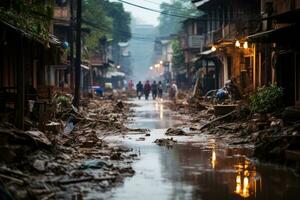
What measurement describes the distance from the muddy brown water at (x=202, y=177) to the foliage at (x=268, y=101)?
212 inches

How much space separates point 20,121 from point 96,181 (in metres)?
5.35

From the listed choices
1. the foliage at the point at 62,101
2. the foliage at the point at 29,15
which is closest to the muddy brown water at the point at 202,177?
the foliage at the point at 29,15

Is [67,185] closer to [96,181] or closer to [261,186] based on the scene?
[96,181]

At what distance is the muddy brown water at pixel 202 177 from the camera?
30.3ft

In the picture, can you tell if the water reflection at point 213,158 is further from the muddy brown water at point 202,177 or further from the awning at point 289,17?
the awning at point 289,17

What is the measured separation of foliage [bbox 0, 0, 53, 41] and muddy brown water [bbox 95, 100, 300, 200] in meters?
4.45

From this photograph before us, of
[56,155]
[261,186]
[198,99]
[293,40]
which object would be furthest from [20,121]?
[198,99]

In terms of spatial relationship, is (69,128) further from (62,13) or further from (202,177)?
(62,13)

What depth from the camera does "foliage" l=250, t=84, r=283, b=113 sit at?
20766 millimetres

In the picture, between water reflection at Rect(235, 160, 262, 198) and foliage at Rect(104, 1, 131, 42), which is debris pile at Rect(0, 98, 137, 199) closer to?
water reflection at Rect(235, 160, 262, 198)

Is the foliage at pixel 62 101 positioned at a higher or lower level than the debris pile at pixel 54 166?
higher

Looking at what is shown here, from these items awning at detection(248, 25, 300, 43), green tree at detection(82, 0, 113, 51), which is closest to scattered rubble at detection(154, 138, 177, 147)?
awning at detection(248, 25, 300, 43)

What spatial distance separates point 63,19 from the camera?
138ft

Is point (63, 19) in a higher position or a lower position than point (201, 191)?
higher
